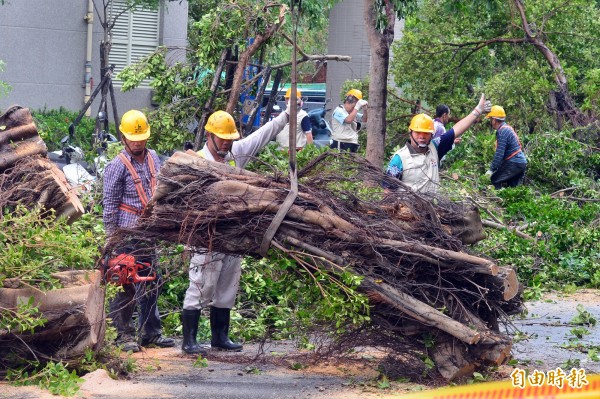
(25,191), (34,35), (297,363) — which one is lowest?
(297,363)

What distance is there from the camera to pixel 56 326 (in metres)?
6.57

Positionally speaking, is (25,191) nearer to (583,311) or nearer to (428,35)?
(583,311)

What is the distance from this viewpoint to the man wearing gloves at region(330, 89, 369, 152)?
16516mm

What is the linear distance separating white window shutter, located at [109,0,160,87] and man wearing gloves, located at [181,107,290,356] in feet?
54.6

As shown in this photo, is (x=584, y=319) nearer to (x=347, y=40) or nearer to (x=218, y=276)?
(x=218, y=276)

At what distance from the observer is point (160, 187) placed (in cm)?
670

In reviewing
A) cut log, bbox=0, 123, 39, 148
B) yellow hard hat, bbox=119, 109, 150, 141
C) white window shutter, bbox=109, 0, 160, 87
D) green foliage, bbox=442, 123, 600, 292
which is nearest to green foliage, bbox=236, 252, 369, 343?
yellow hard hat, bbox=119, 109, 150, 141

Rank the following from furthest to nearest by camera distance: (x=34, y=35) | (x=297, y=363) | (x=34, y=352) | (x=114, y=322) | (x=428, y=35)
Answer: (x=34, y=35), (x=428, y=35), (x=114, y=322), (x=297, y=363), (x=34, y=352)

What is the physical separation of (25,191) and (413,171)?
3197 millimetres

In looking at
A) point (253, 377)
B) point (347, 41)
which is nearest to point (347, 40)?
point (347, 41)

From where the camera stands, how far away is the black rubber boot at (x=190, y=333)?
25.1ft

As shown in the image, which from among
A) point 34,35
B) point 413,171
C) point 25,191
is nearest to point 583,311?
point 413,171

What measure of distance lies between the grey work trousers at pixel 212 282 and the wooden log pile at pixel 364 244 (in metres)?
0.87

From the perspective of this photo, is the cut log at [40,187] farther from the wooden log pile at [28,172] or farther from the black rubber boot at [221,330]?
the black rubber boot at [221,330]
